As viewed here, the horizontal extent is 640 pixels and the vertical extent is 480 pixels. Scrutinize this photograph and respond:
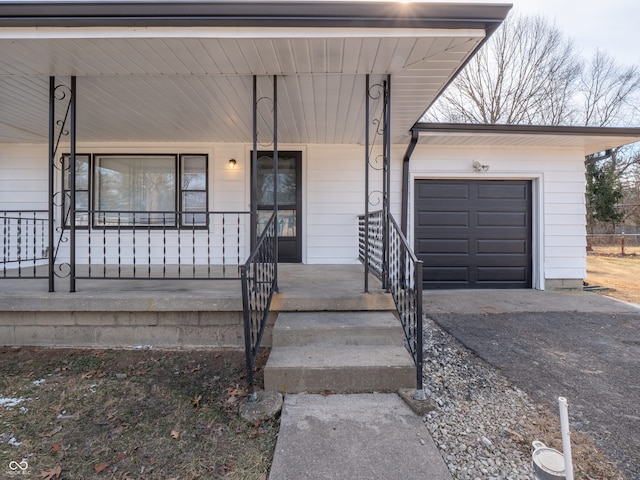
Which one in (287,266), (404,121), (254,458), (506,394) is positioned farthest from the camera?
(287,266)

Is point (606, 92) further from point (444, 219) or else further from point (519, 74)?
point (444, 219)

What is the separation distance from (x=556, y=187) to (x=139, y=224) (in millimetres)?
6951

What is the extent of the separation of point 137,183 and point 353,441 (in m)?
5.29

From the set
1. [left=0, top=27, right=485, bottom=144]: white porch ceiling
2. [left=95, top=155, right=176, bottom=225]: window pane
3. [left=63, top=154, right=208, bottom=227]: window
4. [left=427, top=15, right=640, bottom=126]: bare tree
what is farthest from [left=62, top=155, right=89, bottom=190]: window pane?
[left=427, top=15, right=640, bottom=126]: bare tree

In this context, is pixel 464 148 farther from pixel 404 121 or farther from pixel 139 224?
pixel 139 224

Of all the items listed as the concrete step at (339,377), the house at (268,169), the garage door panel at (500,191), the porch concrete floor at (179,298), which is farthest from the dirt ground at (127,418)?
the garage door panel at (500,191)

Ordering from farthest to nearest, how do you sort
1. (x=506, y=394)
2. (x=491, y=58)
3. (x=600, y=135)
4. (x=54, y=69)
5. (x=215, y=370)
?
(x=491, y=58) < (x=600, y=135) < (x=54, y=69) < (x=215, y=370) < (x=506, y=394)

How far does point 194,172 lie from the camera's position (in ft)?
18.0

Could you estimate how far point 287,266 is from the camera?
5.13 m

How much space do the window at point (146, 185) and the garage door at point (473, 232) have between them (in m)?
3.68

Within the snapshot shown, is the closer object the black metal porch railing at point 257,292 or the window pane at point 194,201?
the black metal porch railing at point 257,292

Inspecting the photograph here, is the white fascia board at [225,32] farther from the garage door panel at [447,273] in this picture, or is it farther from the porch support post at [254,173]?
the garage door panel at [447,273]

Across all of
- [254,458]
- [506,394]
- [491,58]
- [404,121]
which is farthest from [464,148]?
[491,58]

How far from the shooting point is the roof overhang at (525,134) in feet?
15.7
